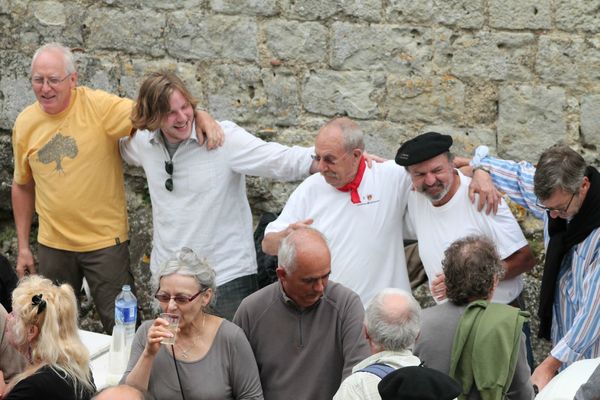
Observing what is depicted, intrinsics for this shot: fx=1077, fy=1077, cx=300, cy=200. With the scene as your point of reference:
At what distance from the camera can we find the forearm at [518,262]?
493 cm

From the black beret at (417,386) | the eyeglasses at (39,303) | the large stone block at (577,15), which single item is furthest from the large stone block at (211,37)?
the black beret at (417,386)

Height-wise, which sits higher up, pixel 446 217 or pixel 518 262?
pixel 446 217

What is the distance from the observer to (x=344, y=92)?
249 inches

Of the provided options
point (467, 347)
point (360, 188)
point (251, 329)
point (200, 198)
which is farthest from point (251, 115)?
point (467, 347)

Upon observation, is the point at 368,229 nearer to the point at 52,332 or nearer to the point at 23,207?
the point at 52,332

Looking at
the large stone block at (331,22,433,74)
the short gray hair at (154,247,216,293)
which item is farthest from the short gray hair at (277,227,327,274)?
the large stone block at (331,22,433,74)

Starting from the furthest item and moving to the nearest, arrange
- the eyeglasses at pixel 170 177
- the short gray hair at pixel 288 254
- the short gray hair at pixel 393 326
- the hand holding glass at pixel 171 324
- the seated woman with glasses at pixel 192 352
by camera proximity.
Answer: the eyeglasses at pixel 170 177, the short gray hair at pixel 288 254, the seated woman with glasses at pixel 192 352, the hand holding glass at pixel 171 324, the short gray hair at pixel 393 326

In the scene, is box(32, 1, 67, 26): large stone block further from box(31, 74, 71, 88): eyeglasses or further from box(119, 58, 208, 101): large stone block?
box(31, 74, 71, 88): eyeglasses

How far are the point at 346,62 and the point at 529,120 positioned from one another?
3.66 feet

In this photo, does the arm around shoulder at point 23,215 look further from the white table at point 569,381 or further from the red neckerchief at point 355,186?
the white table at point 569,381

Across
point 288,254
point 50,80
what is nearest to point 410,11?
point 50,80

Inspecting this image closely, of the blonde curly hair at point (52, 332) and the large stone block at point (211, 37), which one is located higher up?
the large stone block at point (211, 37)

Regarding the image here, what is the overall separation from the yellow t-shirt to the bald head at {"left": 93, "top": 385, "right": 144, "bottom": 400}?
2.15 metres

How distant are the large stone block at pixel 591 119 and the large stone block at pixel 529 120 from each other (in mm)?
104
